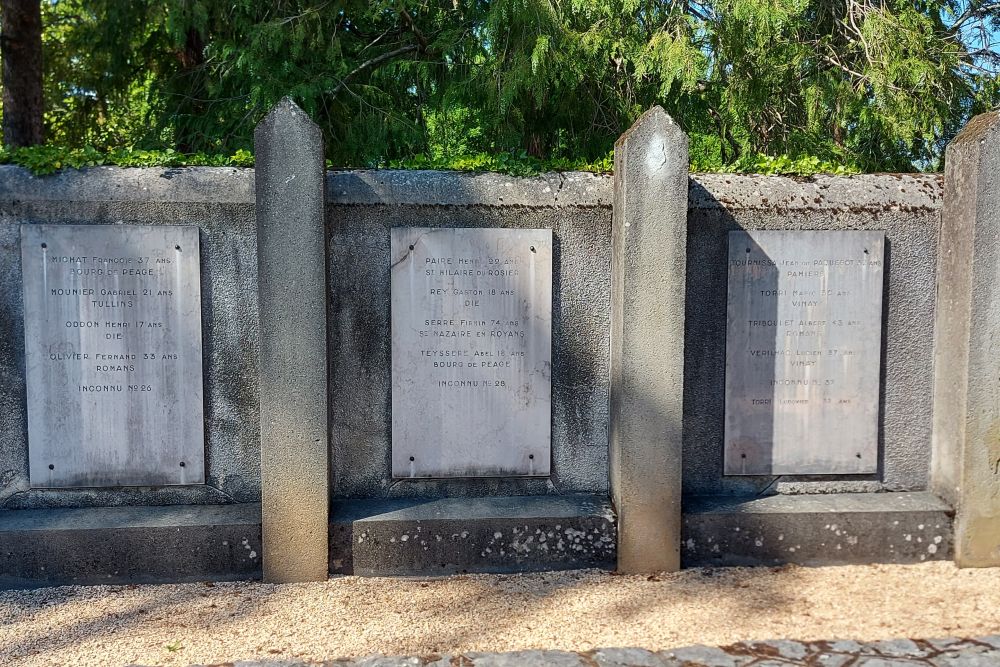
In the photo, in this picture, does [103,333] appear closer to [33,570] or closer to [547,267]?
[33,570]

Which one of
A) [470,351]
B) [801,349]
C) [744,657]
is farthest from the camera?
[801,349]

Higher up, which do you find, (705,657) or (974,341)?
(974,341)

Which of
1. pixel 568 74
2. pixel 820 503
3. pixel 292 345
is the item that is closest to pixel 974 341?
pixel 820 503

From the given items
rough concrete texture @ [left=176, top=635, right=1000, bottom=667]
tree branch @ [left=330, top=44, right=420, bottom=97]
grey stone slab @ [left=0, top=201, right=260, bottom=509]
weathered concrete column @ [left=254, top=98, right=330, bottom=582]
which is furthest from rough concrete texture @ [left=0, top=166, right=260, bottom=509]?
tree branch @ [left=330, top=44, right=420, bottom=97]

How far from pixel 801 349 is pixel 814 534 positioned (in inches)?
40.9

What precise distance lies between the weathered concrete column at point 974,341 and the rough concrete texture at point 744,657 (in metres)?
1.08

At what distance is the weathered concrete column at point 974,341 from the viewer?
417 cm

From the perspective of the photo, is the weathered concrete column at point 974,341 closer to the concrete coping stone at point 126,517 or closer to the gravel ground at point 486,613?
the gravel ground at point 486,613

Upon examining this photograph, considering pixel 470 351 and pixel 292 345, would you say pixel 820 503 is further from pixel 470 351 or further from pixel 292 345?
pixel 292 345

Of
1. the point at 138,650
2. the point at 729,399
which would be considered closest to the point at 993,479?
the point at 729,399

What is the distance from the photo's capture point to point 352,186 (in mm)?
4266

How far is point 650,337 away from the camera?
414 cm

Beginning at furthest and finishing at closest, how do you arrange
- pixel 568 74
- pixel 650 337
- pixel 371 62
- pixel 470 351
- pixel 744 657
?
pixel 371 62, pixel 568 74, pixel 470 351, pixel 650 337, pixel 744 657

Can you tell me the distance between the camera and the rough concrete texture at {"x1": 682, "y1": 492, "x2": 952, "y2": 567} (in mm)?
4297
